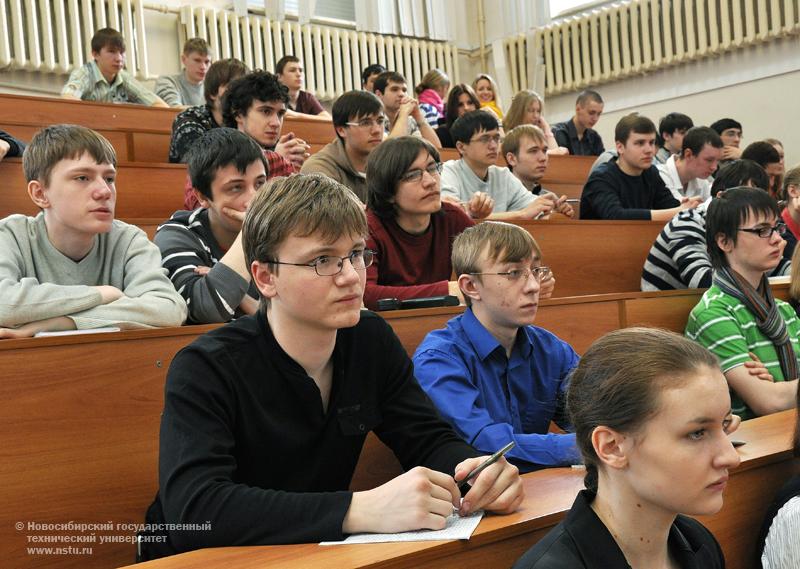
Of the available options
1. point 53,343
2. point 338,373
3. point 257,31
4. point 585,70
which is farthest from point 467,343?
point 585,70

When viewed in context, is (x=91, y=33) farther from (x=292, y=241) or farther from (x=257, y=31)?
Answer: (x=292, y=241)

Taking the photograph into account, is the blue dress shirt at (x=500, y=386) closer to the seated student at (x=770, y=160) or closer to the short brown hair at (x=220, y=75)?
the short brown hair at (x=220, y=75)

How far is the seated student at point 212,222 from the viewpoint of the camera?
6.78ft

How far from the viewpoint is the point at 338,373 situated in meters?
1.42

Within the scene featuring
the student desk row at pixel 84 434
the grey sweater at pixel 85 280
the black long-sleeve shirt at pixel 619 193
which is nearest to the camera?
the student desk row at pixel 84 434

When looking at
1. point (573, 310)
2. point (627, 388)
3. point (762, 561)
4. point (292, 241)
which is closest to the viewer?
point (627, 388)

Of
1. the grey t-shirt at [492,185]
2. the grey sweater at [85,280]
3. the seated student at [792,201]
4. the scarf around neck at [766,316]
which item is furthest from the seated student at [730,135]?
the grey sweater at [85,280]

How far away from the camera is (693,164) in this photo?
14.9 ft

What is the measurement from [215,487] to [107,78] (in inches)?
182

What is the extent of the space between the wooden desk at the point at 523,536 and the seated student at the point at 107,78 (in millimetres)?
4301

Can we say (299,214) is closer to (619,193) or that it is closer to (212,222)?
(212,222)

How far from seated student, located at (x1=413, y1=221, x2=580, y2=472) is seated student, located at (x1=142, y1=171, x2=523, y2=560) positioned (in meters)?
0.22

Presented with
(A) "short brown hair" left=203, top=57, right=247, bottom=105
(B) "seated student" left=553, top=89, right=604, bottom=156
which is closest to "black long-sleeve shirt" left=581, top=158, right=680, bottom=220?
(A) "short brown hair" left=203, top=57, right=247, bottom=105

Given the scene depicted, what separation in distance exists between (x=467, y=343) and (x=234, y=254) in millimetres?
613
